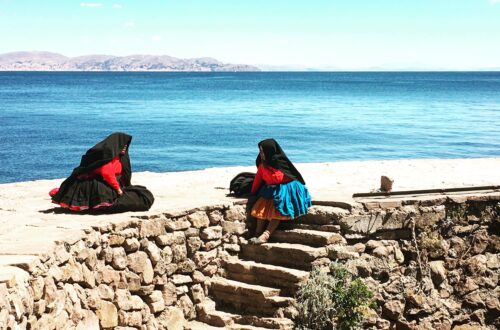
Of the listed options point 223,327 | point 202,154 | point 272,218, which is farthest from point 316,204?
point 202,154

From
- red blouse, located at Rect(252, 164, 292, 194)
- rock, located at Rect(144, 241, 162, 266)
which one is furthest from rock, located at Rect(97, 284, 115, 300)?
red blouse, located at Rect(252, 164, 292, 194)

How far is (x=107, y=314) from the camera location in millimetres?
8664

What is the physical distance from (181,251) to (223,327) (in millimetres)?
1165

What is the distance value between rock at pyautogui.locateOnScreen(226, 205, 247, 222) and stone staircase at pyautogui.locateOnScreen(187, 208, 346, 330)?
16.3 inches

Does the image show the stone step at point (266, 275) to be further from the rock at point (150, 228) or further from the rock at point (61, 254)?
the rock at point (61, 254)

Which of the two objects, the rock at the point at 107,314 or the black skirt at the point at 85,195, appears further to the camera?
the black skirt at the point at 85,195

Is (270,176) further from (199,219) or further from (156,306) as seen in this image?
(156,306)

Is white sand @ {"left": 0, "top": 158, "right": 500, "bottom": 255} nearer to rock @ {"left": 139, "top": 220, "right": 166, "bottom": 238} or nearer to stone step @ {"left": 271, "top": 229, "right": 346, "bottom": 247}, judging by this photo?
rock @ {"left": 139, "top": 220, "right": 166, "bottom": 238}

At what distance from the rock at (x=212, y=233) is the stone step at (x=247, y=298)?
599 millimetres

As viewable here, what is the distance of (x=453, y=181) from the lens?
14328mm

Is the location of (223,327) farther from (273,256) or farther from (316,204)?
(316,204)

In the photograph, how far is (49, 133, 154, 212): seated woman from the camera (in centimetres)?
999

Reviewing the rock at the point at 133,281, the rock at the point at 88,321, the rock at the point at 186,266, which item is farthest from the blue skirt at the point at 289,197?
the rock at the point at 88,321

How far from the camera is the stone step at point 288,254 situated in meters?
10.4
